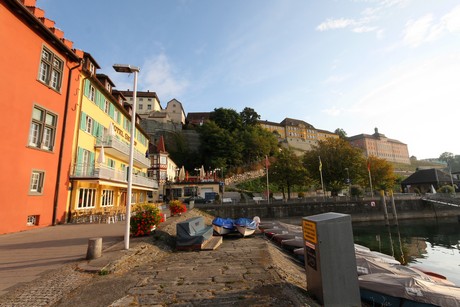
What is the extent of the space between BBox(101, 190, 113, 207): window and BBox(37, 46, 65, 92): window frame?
35.8ft

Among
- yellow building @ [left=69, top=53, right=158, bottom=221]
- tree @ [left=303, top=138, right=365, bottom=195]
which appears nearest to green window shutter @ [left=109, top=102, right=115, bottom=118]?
yellow building @ [left=69, top=53, right=158, bottom=221]

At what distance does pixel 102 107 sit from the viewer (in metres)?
22.1

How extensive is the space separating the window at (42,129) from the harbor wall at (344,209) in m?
20.3

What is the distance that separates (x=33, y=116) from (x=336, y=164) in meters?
43.6

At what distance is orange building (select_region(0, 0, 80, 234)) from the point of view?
471 inches

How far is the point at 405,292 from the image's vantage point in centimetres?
675

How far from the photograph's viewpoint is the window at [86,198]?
18.5 m

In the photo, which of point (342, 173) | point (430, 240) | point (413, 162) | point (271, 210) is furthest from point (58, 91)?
point (413, 162)

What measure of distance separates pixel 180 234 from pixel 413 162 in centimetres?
17764

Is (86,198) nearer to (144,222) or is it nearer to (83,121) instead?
(83,121)

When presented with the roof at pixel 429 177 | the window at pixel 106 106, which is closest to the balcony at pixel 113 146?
the window at pixel 106 106

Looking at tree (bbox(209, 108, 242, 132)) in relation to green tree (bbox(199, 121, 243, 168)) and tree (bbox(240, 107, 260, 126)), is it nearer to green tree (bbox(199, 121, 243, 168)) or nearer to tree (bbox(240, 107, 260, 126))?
tree (bbox(240, 107, 260, 126))

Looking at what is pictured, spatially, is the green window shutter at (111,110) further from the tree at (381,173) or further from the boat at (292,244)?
the tree at (381,173)

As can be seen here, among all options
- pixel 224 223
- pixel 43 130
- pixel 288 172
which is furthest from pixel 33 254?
pixel 288 172
